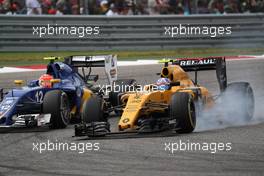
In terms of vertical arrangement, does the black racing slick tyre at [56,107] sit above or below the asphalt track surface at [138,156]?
above

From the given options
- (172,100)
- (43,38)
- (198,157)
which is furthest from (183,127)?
(43,38)

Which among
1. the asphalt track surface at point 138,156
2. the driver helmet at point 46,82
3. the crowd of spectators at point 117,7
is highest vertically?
the crowd of spectators at point 117,7

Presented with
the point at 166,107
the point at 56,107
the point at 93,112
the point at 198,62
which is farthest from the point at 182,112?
the point at 198,62

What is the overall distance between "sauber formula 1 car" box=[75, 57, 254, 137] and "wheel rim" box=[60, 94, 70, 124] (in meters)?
0.86

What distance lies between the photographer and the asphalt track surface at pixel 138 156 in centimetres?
1002

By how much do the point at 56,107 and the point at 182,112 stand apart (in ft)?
7.71

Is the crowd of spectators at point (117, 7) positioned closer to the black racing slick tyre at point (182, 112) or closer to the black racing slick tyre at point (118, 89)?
the black racing slick tyre at point (118, 89)

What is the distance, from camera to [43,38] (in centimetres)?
2505

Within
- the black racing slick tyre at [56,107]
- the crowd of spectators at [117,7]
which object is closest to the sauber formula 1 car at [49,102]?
the black racing slick tyre at [56,107]

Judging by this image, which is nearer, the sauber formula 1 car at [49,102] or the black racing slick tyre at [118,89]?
the sauber formula 1 car at [49,102]

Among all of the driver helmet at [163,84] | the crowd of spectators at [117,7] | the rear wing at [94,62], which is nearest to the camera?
the driver helmet at [163,84]

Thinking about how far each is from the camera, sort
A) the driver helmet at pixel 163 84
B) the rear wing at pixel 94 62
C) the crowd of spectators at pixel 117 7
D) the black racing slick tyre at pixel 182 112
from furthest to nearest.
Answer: the crowd of spectators at pixel 117 7 → the rear wing at pixel 94 62 → the driver helmet at pixel 163 84 → the black racing slick tyre at pixel 182 112

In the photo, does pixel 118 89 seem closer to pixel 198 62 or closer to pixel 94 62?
pixel 94 62

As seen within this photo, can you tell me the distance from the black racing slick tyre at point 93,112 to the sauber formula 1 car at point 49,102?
781 millimetres
